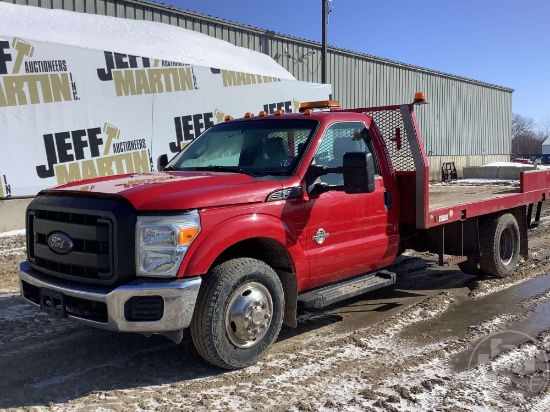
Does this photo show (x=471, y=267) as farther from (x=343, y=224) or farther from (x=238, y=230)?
(x=238, y=230)

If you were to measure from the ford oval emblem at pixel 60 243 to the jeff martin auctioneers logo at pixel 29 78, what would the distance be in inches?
309

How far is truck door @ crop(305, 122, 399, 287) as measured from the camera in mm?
4559

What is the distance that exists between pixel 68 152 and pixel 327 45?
46.5 feet

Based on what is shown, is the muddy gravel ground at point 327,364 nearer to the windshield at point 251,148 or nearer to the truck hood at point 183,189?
the truck hood at point 183,189

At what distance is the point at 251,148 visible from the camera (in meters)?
4.95

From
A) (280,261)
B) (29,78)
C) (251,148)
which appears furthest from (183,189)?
(29,78)

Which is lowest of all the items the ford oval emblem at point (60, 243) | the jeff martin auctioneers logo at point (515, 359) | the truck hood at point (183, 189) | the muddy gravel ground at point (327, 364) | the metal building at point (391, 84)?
the jeff martin auctioneers logo at point (515, 359)

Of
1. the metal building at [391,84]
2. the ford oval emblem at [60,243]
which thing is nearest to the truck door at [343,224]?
the ford oval emblem at [60,243]

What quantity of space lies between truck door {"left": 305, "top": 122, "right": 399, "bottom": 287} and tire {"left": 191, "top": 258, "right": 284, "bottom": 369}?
562 mm

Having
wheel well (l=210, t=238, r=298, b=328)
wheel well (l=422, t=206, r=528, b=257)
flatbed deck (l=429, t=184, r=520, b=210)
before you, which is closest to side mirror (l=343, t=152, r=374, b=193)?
wheel well (l=210, t=238, r=298, b=328)

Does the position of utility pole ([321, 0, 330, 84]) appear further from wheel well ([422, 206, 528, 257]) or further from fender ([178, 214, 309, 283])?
fender ([178, 214, 309, 283])

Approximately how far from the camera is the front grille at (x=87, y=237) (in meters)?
3.57

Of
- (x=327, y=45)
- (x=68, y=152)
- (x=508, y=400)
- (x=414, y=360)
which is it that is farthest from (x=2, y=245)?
(x=327, y=45)

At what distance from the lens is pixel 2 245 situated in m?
9.17
